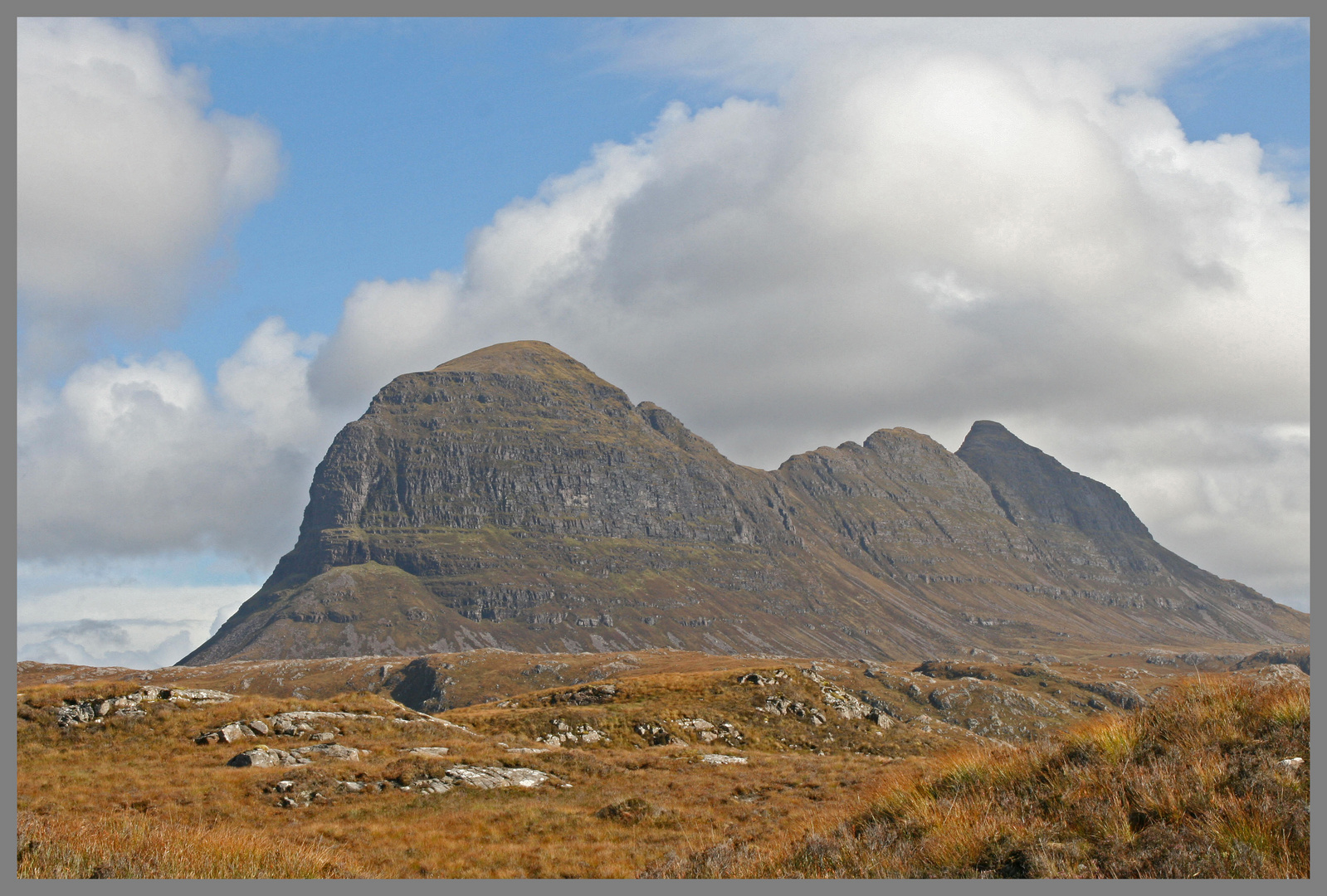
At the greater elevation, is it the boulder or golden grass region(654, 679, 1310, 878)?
golden grass region(654, 679, 1310, 878)

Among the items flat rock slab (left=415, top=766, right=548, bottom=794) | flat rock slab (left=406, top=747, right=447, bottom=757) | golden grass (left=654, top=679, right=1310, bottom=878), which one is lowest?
flat rock slab (left=415, top=766, right=548, bottom=794)

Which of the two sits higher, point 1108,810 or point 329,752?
point 1108,810

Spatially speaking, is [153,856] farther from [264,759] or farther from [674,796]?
[264,759]

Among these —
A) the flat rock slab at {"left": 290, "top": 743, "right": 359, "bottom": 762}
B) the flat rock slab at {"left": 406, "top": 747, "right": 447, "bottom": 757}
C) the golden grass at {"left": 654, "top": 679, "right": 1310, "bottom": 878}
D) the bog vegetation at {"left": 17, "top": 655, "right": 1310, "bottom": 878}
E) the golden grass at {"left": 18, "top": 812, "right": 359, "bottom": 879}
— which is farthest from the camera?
the flat rock slab at {"left": 406, "top": 747, "right": 447, "bottom": 757}

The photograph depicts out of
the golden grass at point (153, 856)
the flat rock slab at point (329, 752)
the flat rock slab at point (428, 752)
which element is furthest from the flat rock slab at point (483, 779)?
the golden grass at point (153, 856)

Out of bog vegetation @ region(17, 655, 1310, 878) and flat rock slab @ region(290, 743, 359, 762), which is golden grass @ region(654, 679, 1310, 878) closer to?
bog vegetation @ region(17, 655, 1310, 878)

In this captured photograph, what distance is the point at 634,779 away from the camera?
3981 cm

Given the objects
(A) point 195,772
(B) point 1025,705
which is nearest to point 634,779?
(A) point 195,772

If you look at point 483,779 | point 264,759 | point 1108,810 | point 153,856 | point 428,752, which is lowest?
point 483,779

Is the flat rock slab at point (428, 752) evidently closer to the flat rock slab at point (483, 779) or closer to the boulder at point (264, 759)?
the flat rock slab at point (483, 779)

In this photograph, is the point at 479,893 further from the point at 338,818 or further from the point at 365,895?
the point at 338,818

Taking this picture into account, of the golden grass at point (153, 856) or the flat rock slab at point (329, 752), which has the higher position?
the golden grass at point (153, 856)

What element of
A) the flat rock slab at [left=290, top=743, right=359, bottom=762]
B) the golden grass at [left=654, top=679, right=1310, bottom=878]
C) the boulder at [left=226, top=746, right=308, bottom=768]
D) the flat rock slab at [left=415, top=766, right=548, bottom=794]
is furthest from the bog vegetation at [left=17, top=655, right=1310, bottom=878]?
the flat rock slab at [left=290, top=743, right=359, bottom=762]

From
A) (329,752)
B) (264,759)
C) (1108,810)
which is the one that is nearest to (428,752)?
(329,752)
